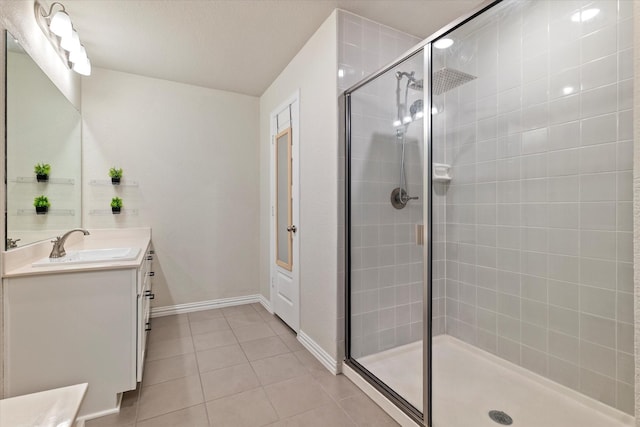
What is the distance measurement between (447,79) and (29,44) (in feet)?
8.58

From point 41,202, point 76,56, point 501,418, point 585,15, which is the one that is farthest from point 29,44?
point 501,418

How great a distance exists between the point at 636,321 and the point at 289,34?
8.65ft

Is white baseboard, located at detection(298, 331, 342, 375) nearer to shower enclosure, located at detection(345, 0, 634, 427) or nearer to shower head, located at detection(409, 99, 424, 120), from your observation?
shower enclosure, located at detection(345, 0, 634, 427)

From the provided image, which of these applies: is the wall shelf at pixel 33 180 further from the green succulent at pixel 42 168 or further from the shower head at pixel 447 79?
the shower head at pixel 447 79

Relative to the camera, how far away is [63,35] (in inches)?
78.4

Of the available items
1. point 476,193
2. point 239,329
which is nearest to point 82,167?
point 239,329

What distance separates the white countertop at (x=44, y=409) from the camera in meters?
1.05

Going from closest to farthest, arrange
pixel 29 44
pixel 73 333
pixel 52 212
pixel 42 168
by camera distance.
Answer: pixel 73 333
pixel 29 44
pixel 42 168
pixel 52 212

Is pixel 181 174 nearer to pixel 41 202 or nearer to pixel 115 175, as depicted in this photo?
pixel 115 175

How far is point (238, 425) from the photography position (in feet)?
5.42

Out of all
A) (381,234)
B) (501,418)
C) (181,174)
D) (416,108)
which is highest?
(416,108)

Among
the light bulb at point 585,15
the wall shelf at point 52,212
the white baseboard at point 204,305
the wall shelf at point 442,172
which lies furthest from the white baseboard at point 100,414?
the light bulb at point 585,15

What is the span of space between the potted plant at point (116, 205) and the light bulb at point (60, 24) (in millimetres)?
1537

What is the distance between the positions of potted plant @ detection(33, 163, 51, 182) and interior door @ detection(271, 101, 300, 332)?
5.93ft
